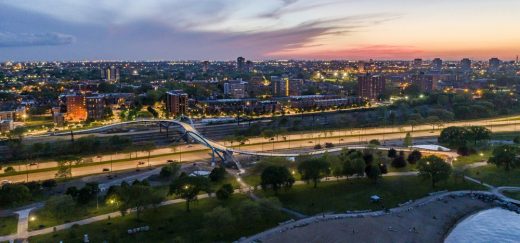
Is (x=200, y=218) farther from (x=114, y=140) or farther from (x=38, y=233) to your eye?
(x=114, y=140)

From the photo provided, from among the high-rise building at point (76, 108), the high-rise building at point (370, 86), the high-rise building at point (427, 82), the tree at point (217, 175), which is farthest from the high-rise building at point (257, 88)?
the tree at point (217, 175)

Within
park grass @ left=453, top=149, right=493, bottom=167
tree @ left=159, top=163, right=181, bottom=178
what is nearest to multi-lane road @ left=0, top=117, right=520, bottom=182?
tree @ left=159, top=163, right=181, bottom=178

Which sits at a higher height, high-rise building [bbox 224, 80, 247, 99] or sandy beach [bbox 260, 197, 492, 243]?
high-rise building [bbox 224, 80, 247, 99]

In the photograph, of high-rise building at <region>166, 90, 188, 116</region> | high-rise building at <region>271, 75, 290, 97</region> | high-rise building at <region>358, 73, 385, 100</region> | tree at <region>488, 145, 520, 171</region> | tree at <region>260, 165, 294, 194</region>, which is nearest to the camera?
tree at <region>260, 165, 294, 194</region>

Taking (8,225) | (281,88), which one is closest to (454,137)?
(8,225)

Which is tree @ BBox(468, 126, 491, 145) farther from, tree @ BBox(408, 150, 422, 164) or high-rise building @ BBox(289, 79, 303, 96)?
high-rise building @ BBox(289, 79, 303, 96)

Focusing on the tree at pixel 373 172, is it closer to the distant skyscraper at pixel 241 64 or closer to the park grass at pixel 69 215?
the park grass at pixel 69 215
